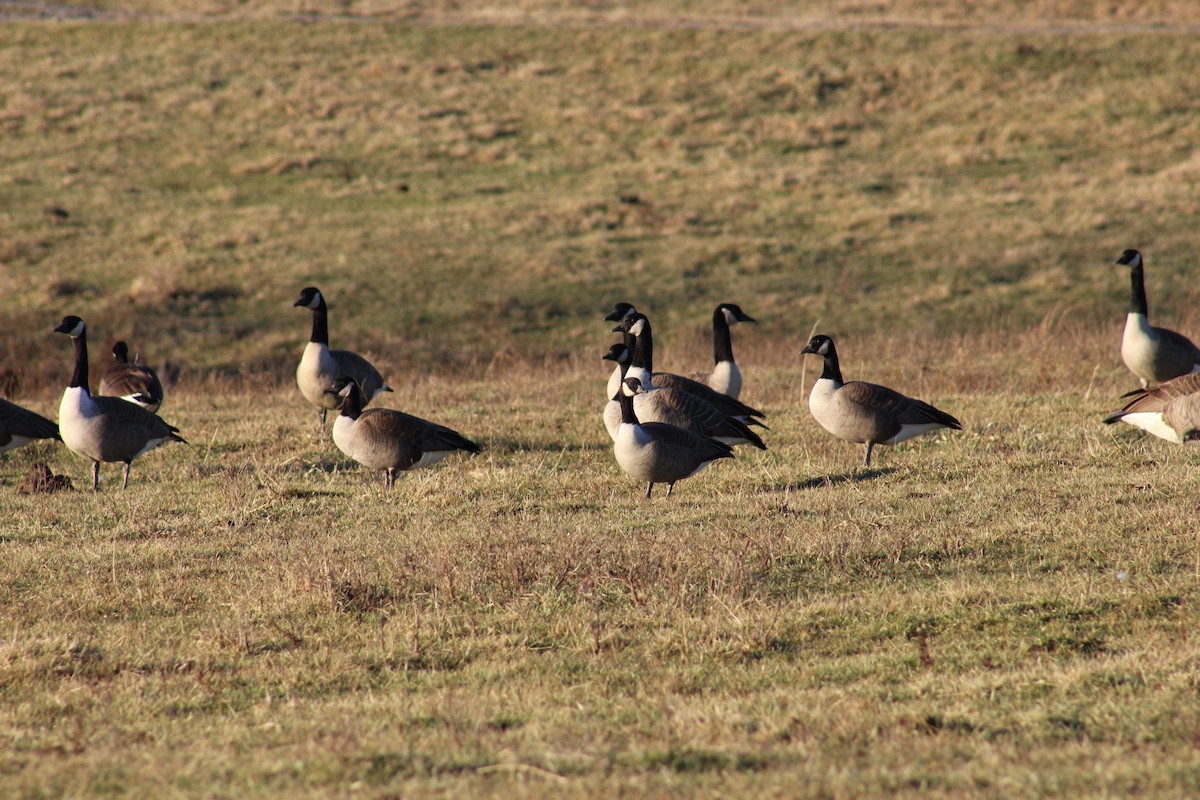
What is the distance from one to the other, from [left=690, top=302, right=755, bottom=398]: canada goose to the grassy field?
34.3 inches

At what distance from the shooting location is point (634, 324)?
14.6 meters

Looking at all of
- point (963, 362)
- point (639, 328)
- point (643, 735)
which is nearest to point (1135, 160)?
point (963, 362)

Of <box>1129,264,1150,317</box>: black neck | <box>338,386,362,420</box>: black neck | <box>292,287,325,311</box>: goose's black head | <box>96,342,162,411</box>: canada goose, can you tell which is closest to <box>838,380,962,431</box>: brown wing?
<box>338,386,362,420</box>: black neck

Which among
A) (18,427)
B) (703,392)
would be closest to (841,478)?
(703,392)

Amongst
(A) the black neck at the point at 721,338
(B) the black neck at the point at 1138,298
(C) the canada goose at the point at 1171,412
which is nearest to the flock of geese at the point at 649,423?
(C) the canada goose at the point at 1171,412

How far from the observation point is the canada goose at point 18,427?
12.1 meters

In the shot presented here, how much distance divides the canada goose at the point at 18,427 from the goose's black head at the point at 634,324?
6.19 m

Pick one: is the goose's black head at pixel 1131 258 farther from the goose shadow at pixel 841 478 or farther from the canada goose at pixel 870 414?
the goose shadow at pixel 841 478

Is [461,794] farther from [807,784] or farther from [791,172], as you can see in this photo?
[791,172]

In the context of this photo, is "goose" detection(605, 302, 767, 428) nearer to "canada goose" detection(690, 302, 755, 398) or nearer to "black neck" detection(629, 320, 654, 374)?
"black neck" detection(629, 320, 654, 374)

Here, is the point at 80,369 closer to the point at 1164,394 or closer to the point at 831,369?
the point at 831,369

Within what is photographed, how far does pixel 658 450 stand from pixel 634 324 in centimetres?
437

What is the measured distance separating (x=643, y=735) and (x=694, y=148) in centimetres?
3414

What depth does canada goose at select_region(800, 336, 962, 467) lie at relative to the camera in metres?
11.3
